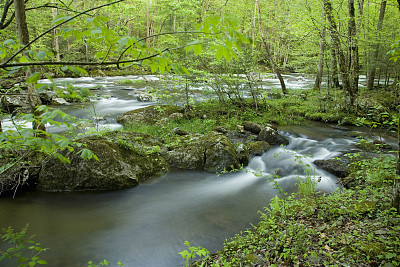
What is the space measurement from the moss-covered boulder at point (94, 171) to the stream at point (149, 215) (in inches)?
8.1

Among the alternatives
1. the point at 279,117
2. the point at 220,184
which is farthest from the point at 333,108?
the point at 220,184

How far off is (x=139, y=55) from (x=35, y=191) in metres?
5.52

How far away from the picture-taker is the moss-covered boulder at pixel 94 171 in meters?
5.67

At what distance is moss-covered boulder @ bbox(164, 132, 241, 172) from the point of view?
7188mm

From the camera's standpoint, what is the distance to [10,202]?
201 inches

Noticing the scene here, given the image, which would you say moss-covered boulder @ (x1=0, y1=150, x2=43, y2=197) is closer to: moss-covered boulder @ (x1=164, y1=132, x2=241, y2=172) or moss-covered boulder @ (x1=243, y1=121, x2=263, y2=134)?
moss-covered boulder @ (x1=164, y1=132, x2=241, y2=172)

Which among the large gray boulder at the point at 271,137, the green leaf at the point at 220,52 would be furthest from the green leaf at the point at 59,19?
the large gray boulder at the point at 271,137

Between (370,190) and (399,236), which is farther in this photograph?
(370,190)

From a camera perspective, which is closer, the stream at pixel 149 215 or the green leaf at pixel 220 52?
the green leaf at pixel 220 52

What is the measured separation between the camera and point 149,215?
5188mm

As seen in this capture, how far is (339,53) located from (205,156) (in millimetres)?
7772

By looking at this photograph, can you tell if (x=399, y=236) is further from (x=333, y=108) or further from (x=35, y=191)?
(x=333, y=108)

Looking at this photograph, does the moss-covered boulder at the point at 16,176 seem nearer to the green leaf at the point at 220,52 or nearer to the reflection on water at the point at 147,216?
the reflection on water at the point at 147,216

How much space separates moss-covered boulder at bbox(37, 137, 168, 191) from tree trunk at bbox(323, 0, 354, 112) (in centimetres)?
871
